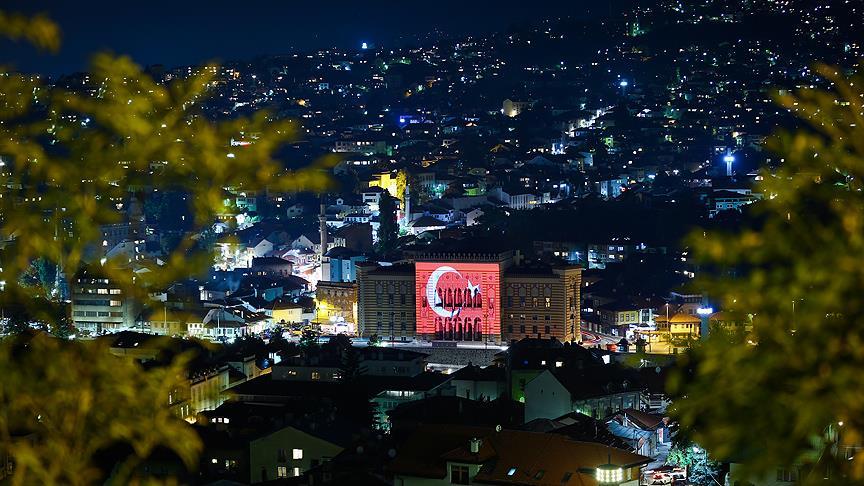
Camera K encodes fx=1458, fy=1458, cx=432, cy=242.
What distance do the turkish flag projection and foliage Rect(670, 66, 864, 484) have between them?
→ 24.0 m

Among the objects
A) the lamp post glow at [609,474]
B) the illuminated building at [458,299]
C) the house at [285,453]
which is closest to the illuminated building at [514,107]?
the illuminated building at [458,299]

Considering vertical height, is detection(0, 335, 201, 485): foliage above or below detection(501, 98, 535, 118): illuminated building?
below

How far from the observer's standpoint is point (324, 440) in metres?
14.2

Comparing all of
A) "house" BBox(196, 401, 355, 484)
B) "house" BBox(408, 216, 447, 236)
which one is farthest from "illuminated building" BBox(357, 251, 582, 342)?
"house" BBox(196, 401, 355, 484)

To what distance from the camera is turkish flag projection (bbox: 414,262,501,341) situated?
2716 centimetres

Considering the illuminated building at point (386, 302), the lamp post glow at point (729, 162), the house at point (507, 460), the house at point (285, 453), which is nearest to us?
the house at point (507, 460)

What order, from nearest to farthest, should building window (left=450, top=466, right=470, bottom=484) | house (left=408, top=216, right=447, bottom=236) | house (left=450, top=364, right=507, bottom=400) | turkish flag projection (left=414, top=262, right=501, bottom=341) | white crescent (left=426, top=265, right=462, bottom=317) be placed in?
building window (left=450, top=466, right=470, bottom=484) < house (left=450, top=364, right=507, bottom=400) < turkish flag projection (left=414, top=262, right=501, bottom=341) < white crescent (left=426, top=265, right=462, bottom=317) < house (left=408, top=216, right=447, bottom=236)

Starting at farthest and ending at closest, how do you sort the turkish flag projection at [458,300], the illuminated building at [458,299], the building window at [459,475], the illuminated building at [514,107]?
the illuminated building at [514,107]
the turkish flag projection at [458,300]
the illuminated building at [458,299]
the building window at [459,475]

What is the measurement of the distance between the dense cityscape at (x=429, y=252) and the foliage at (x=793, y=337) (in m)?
0.01

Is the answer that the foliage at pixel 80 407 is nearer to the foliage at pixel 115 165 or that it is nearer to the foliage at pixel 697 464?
the foliage at pixel 115 165

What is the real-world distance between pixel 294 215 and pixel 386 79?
26921mm

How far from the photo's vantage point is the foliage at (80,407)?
3.21 m

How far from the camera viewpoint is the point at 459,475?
36.7ft

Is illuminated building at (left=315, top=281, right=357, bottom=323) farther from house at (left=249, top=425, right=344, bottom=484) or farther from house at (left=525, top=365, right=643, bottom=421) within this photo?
house at (left=249, top=425, right=344, bottom=484)
